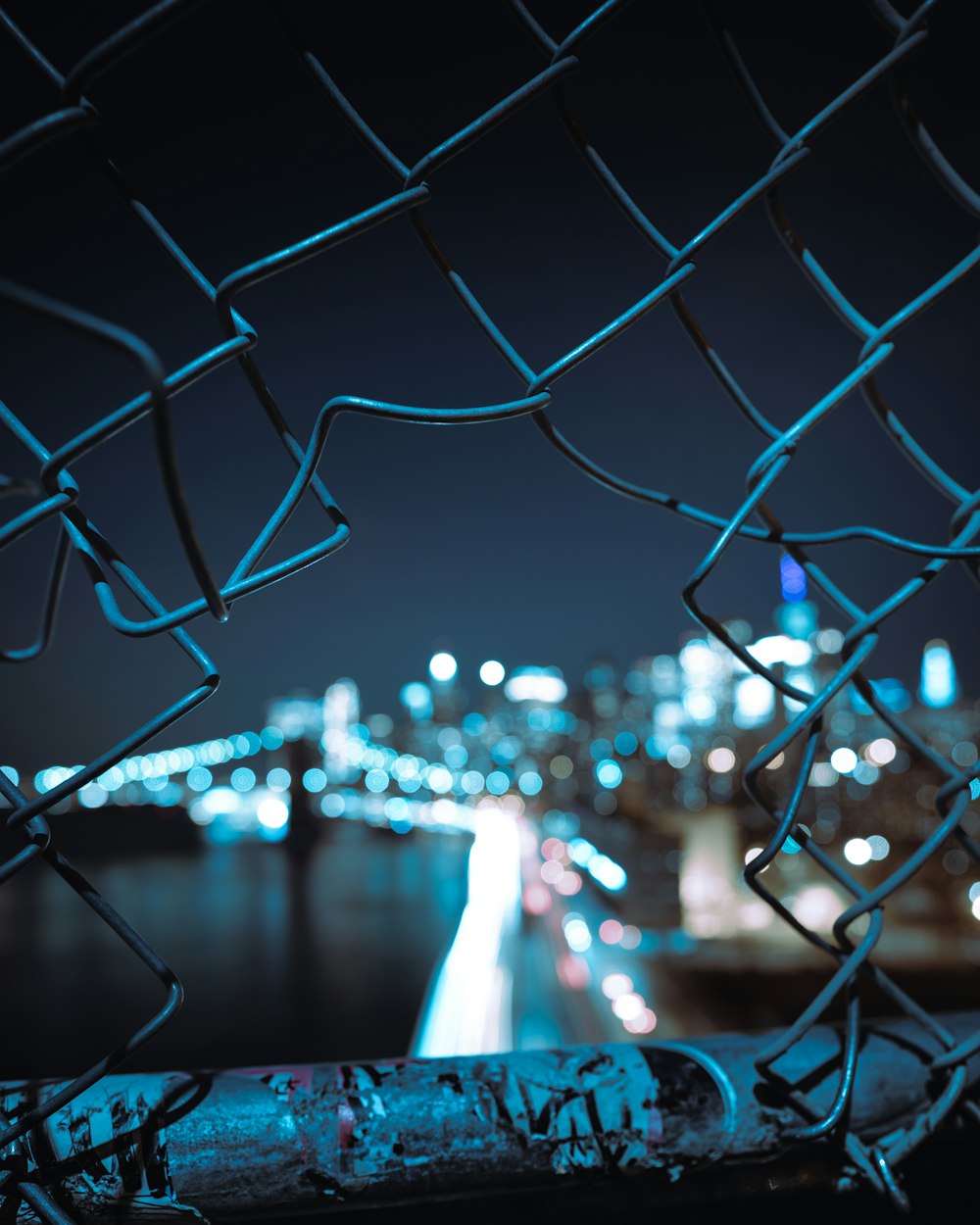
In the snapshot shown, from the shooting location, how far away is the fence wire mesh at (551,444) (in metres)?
0.45

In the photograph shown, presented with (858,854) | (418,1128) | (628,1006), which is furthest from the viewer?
(858,854)

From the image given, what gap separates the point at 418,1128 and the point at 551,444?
1.50ft

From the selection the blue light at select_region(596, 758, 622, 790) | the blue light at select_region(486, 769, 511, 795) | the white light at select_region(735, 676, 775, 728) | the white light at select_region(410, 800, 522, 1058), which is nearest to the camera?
the white light at select_region(410, 800, 522, 1058)

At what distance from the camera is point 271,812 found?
4962cm

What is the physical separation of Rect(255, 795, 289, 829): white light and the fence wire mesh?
4633 centimetres

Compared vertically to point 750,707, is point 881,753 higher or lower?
lower

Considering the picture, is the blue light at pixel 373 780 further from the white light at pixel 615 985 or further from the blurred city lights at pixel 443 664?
the blurred city lights at pixel 443 664

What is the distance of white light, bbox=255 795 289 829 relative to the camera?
152ft

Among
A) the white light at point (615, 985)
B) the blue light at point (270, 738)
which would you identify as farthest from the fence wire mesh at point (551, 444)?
the blue light at point (270, 738)

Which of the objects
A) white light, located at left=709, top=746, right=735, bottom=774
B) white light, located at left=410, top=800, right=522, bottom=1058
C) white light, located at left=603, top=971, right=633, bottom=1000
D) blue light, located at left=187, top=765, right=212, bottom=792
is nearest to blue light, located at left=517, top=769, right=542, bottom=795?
white light, located at left=709, top=746, right=735, bottom=774

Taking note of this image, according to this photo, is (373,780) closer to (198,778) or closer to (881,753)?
(198,778)

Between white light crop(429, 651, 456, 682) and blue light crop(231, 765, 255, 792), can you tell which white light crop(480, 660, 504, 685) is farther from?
blue light crop(231, 765, 255, 792)

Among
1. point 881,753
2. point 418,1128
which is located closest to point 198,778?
point 881,753

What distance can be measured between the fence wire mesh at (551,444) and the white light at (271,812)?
4633 centimetres
